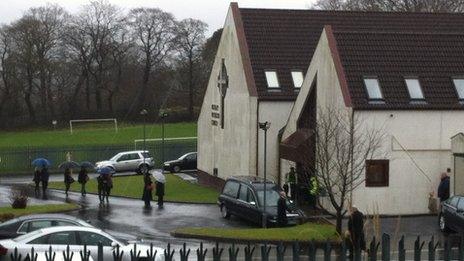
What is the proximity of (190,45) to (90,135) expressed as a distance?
20.0 metres

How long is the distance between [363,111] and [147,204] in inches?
420

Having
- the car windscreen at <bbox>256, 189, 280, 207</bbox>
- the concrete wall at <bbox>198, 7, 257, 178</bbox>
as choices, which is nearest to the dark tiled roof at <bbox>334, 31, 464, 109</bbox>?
the car windscreen at <bbox>256, 189, 280, 207</bbox>

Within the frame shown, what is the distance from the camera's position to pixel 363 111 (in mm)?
33250

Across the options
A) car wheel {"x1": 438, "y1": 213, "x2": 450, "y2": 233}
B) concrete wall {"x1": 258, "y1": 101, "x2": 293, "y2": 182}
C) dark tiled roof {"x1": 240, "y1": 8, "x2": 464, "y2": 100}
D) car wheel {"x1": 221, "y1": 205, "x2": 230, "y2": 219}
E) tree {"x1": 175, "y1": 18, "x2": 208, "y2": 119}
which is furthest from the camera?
tree {"x1": 175, "y1": 18, "x2": 208, "y2": 119}

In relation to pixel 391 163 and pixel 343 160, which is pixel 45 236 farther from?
pixel 391 163

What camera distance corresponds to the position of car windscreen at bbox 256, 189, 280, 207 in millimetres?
31850

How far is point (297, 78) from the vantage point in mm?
41188

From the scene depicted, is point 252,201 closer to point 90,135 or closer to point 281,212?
point 281,212

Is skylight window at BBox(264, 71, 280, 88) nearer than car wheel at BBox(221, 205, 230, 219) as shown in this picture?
No

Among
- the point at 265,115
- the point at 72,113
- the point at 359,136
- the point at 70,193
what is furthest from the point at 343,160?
the point at 72,113

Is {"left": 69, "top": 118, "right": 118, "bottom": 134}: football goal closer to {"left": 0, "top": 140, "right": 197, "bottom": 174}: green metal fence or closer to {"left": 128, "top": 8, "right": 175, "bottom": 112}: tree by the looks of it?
{"left": 128, "top": 8, "right": 175, "bottom": 112}: tree

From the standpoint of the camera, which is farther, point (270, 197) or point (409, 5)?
point (409, 5)

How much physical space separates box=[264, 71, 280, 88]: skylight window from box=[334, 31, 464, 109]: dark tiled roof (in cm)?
589

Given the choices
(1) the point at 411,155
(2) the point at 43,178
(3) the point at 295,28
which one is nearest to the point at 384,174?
(1) the point at 411,155
